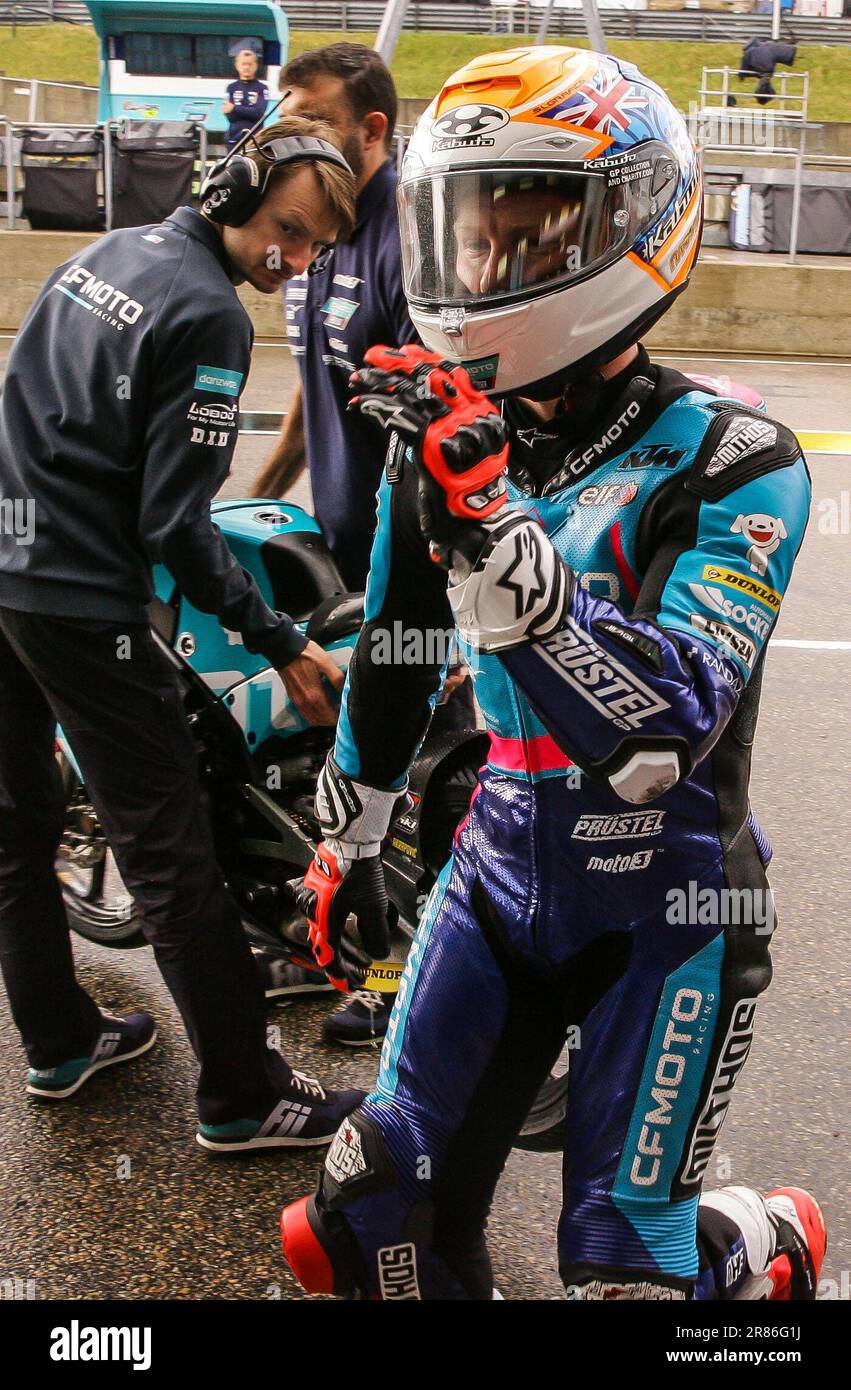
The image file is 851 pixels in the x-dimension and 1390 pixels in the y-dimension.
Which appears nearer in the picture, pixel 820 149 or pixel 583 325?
pixel 583 325

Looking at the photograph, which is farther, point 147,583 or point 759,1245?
point 147,583

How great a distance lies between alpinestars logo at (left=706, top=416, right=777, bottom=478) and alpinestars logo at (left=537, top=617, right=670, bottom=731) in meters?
0.35

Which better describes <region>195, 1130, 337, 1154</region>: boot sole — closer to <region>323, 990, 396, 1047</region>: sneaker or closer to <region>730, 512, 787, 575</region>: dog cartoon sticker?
<region>323, 990, 396, 1047</region>: sneaker

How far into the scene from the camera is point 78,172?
43.7 ft

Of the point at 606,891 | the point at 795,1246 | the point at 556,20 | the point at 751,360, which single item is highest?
the point at 556,20

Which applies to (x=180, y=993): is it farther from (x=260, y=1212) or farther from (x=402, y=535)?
(x=402, y=535)

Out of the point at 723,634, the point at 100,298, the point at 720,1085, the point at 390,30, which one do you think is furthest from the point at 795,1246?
the point at 390,30

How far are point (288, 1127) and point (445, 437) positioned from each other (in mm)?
1940

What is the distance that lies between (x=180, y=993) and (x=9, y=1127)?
21.0 inches

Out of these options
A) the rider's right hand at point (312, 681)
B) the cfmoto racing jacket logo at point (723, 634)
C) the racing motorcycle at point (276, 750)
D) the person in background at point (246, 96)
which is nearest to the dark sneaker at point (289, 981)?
the racing motorcycle at point (276, 750)

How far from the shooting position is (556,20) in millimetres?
33844

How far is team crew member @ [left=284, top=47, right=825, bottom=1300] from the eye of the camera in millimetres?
1898

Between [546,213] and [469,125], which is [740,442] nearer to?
[546,213]

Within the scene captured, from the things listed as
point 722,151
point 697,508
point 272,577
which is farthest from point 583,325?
point 722,151
